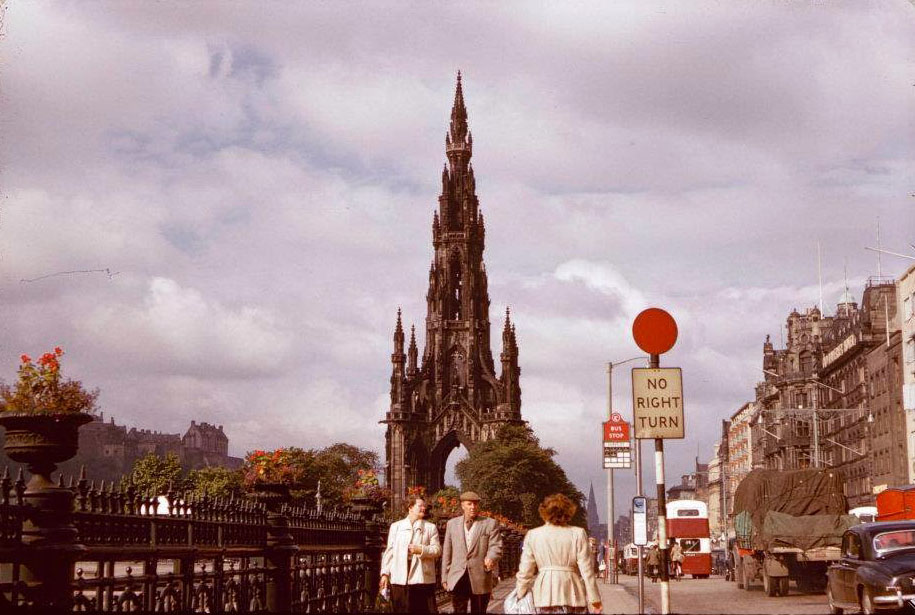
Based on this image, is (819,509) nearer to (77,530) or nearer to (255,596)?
(255,596)

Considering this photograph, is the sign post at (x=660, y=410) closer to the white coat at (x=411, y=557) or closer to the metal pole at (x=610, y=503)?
the white coat at (x=411, y=557)

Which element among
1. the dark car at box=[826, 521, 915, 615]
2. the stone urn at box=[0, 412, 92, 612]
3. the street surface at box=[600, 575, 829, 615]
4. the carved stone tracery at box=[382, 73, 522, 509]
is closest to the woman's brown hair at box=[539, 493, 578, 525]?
the stone urn at box=[0, 412, 92, 612]

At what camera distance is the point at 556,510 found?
34.3ft

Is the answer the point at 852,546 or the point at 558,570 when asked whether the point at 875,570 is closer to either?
the point at 852,546

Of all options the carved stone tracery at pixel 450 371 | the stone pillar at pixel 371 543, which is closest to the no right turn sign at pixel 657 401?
the stone pillar at pixel 371 543

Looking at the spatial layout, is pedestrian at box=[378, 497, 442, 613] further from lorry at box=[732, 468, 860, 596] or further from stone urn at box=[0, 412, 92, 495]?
lorry at box=[732, 468, 860, 596]

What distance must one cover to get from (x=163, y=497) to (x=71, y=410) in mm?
2472

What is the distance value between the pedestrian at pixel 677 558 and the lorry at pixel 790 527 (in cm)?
1756

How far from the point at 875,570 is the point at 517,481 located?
8328 cm

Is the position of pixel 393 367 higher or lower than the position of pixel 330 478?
higher

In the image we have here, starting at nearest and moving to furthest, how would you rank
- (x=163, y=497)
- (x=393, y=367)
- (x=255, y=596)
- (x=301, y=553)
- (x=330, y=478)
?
(x=163, y=497) → (x=255, y=596) → (x=301, y=553) → (x=330, y=478) → (x=393, y=367)

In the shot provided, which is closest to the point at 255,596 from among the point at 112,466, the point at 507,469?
the point at 507,469

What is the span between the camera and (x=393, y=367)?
136625 millimetres

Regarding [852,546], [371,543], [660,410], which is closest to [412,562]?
[660,410]
